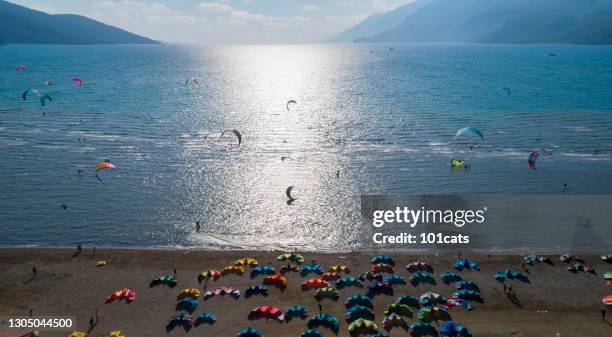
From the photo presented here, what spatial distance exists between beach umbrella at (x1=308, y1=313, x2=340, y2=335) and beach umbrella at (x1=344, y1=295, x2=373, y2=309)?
254 cm

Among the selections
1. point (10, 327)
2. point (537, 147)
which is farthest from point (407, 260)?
point (537, 147)

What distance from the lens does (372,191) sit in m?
54.3

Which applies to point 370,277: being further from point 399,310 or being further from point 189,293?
point 189,293

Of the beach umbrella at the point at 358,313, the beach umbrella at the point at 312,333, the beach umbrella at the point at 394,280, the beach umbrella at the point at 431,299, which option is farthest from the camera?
the beach umbrella at the point at 394,280

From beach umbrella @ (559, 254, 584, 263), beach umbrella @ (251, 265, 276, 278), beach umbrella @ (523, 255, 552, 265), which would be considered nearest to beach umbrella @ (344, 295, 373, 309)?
beach umbrella @ (251, 265, 276, 278)


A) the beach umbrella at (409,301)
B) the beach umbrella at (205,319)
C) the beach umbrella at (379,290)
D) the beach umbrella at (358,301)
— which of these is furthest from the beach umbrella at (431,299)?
the beach umbrella at (205,319)

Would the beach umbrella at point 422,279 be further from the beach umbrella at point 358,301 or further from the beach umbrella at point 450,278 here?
the beach umbrella at point 358,301

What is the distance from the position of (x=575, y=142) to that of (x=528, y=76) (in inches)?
4363

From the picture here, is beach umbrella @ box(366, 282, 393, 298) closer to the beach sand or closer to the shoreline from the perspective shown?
the beach sand

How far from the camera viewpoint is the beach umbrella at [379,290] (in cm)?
3403

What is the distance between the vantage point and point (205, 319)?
31.0 meters

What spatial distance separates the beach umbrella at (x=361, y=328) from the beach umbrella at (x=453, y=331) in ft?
13.3

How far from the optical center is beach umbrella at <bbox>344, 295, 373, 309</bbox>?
3241 cm

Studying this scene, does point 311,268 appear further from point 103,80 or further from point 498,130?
point 103,80
